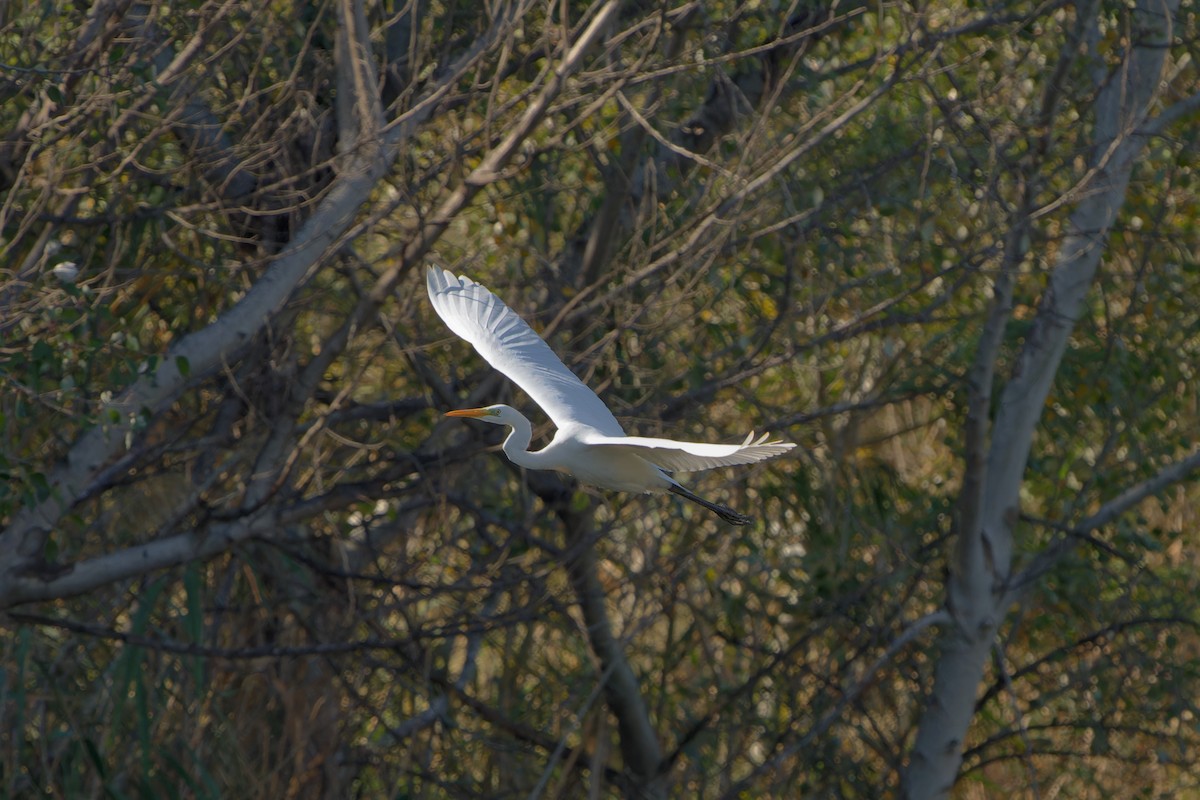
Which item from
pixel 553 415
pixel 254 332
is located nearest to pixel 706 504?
pixel 553 415

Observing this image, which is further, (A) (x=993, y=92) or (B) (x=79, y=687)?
(B) (x=79, y=687)

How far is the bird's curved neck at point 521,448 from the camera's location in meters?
4.05

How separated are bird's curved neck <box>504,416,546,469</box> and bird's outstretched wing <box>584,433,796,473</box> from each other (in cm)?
29

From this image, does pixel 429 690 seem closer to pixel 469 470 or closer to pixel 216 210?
pixel 469 470

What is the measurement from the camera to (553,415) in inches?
159

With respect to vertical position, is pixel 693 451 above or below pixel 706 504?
below

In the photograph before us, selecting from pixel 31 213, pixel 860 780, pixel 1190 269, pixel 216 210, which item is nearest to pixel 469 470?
pixel 216 210

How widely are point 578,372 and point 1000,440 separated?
7.00 ft

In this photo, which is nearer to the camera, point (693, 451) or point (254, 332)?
point (693, 451)

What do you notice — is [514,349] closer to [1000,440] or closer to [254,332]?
[254,332]

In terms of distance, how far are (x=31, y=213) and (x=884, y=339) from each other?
348 cm

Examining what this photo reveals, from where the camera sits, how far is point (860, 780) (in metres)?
6.92

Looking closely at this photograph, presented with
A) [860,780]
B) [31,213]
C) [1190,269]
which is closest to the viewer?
[31,213]

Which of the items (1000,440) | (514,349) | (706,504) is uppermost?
(1000,440)
